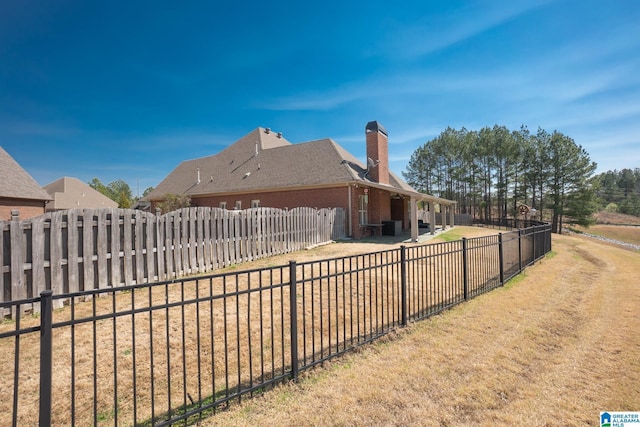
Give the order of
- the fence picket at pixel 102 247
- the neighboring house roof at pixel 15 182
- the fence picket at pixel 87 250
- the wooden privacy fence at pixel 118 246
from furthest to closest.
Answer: the neighboring house roof at pixel 15 182 < the fence picket at pixel 102 247 < the fence picket at pixel 87 250 < the wooden privacy fence at pixel 118 246

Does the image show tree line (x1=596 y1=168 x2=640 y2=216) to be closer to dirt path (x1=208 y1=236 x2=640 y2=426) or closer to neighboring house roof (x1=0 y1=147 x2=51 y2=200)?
dirt path (x1=208 y1=236 x2=640 y2=426)

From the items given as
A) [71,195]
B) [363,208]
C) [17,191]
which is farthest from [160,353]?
[71,195]

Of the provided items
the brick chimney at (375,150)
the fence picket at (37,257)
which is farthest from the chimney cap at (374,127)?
the fence picket at (37,257)

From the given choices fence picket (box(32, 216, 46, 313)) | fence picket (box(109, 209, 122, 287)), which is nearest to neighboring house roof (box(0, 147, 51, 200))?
fence picket (box(109, 209, 122, 287))

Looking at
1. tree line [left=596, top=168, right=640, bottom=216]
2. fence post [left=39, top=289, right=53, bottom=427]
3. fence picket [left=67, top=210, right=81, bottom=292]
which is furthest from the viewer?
tree line [left=596, top=168, right=640, bottom=216]

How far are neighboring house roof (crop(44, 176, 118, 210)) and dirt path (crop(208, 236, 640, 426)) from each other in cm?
3948

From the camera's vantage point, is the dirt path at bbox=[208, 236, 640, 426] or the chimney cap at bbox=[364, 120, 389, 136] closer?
the dirt path at bbox=[208, 236, 640, 426]

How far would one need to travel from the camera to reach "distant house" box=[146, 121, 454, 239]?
59.3 ft

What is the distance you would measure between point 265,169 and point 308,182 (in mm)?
5324

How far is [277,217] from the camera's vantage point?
39.7ft

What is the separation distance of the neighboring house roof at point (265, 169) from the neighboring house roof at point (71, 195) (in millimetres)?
13243

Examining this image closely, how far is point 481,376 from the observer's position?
3.62 metres

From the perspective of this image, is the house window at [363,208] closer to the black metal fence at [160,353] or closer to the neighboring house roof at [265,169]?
the neighboring house roof at [265,169]

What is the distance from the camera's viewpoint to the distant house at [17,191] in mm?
16953
